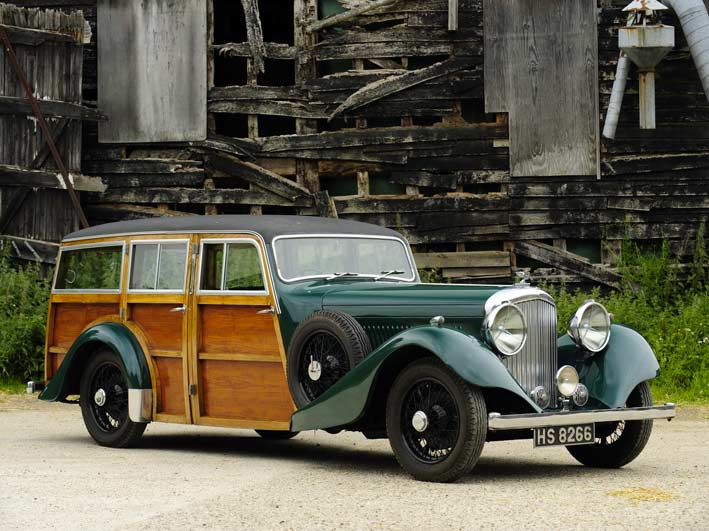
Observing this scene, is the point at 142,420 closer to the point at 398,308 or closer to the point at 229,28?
the point at 398,308

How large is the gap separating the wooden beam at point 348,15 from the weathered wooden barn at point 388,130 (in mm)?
17

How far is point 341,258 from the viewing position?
8.94 meters

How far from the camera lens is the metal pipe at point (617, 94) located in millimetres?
14180

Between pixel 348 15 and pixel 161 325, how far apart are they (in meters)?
6.90

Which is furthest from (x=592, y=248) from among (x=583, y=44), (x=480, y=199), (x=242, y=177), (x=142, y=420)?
(x=142, y=420)

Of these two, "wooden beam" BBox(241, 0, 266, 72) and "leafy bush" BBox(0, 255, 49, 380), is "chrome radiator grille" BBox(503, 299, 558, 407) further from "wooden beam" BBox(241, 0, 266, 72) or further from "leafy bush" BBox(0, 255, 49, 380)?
"wooden beam" BBox(241, 0, 266, 72)

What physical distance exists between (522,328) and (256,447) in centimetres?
283

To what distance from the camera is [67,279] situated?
1020 cm

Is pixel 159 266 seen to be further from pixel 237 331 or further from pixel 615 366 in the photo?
pixel 615 366

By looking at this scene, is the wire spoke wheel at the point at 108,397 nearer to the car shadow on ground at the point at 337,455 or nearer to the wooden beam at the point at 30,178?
the car shadow on ground at the point at 337,455

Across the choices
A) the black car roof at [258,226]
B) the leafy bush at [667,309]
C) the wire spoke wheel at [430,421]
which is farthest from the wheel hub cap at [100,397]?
the leafy bush at [667,309]

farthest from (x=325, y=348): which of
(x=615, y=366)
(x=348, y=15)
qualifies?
(x=348, y=15)

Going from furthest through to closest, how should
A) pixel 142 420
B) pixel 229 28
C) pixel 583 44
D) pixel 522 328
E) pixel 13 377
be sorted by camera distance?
pixel 229 28 < pixel 583 44 < pixel 13 377 < pixel 142 420 < pixel 522 328

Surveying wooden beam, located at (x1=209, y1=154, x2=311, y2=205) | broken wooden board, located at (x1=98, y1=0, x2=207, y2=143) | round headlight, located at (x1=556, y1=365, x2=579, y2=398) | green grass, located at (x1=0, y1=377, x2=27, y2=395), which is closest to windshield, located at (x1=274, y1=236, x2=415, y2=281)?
round headlight, located at (x1=556, y1=365, x2=579, y2=398)
